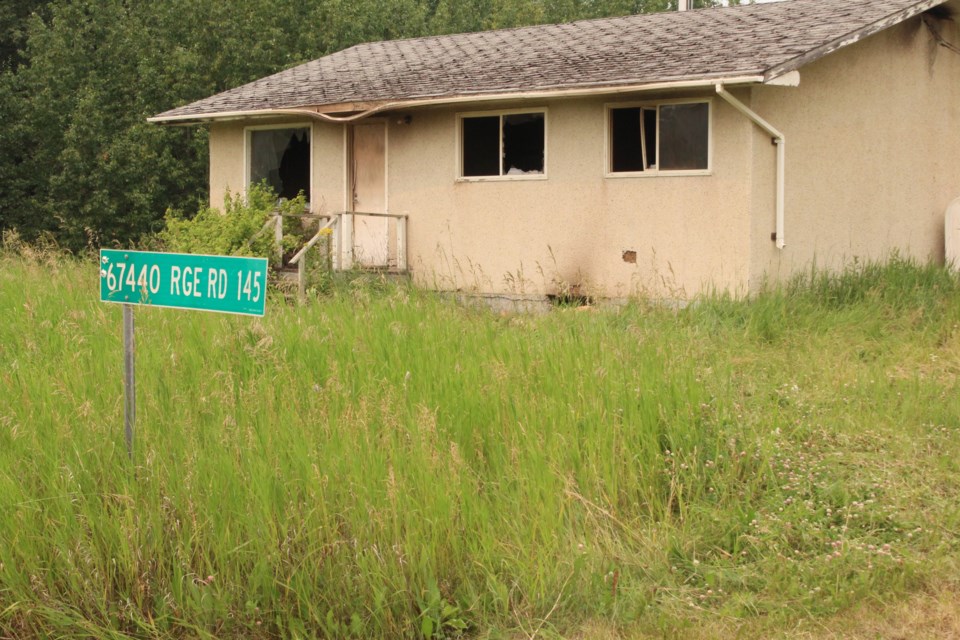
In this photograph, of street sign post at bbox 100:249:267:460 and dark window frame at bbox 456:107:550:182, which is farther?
dark window frame at bbox 456:107:550:182

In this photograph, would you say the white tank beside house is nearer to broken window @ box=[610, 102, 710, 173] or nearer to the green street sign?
broken window @ box=[610, 102, 710, 173]

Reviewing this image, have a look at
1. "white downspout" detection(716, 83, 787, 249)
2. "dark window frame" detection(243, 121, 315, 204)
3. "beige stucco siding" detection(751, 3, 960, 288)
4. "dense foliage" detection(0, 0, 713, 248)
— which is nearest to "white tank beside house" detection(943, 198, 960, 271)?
"beige stucco siding" detection(751, 3, 960, 288)

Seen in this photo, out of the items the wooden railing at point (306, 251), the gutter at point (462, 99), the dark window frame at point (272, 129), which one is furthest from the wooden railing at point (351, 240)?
the gutter at point (462, 99)

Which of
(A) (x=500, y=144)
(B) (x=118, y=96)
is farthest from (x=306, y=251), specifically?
(B) (x=118, y=96)

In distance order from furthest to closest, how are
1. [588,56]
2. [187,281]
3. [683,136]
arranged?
[588,56]
[683,136]
[187,281]

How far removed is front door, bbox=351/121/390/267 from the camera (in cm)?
1695

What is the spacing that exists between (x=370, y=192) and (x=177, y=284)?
1211 centimetres

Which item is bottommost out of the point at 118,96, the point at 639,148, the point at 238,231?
the point at 238,231

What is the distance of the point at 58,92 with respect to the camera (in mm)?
28734

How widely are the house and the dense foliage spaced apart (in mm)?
9523

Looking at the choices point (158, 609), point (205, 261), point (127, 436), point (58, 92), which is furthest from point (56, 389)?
point (58, 92)

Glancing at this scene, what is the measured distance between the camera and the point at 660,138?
562 inches

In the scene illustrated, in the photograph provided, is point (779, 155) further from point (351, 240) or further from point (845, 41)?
point (351, 240)

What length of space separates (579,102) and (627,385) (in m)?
9.31
